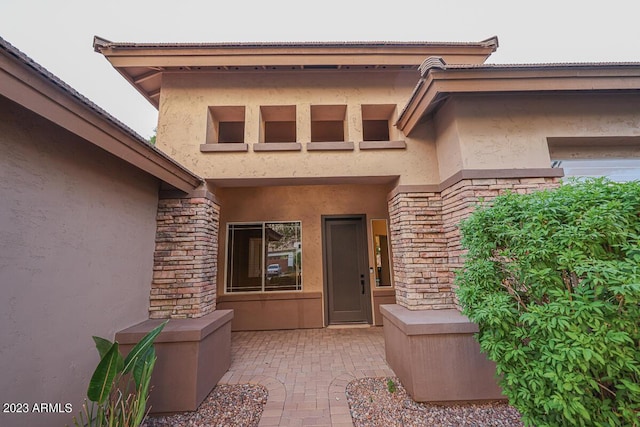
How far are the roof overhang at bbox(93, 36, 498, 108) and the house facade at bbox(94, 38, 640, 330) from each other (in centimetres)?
Answer: 2

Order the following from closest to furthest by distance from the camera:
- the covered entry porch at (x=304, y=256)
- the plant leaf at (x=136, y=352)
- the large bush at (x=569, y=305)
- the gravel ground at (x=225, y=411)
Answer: the large bush at (x=569, y=305), the plant leaf at (x=136, y=352), the gravel ground at (x=225, y=411), the covered entry porch at (x=304, y=256)

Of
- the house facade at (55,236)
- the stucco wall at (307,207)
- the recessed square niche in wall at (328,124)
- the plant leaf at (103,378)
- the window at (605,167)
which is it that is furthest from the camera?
the stucco wall at (307,207)

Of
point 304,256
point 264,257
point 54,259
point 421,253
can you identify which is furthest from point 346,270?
point 54,259

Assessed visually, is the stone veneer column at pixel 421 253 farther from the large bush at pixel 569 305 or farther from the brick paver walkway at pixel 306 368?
the large bush at pixel 569 305

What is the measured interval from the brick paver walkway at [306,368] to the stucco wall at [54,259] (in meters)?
2.05

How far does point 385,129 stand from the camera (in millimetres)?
6191

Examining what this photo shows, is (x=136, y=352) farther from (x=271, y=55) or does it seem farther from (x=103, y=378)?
(x=271, y=55)

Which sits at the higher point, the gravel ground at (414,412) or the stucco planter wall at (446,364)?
the stucco planter wall at (446,364)

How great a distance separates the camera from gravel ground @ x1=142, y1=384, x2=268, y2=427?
2.95 meters

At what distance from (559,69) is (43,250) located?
6.58 m

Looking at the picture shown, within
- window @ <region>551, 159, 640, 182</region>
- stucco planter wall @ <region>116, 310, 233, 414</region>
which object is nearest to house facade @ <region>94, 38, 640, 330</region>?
window @ <region>551, 159, 640, 182</region>

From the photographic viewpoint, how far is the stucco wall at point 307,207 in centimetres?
689

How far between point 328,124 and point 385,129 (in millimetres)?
1424

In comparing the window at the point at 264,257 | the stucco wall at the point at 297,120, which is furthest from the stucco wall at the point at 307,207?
the stucco wall at the point at 297,120
